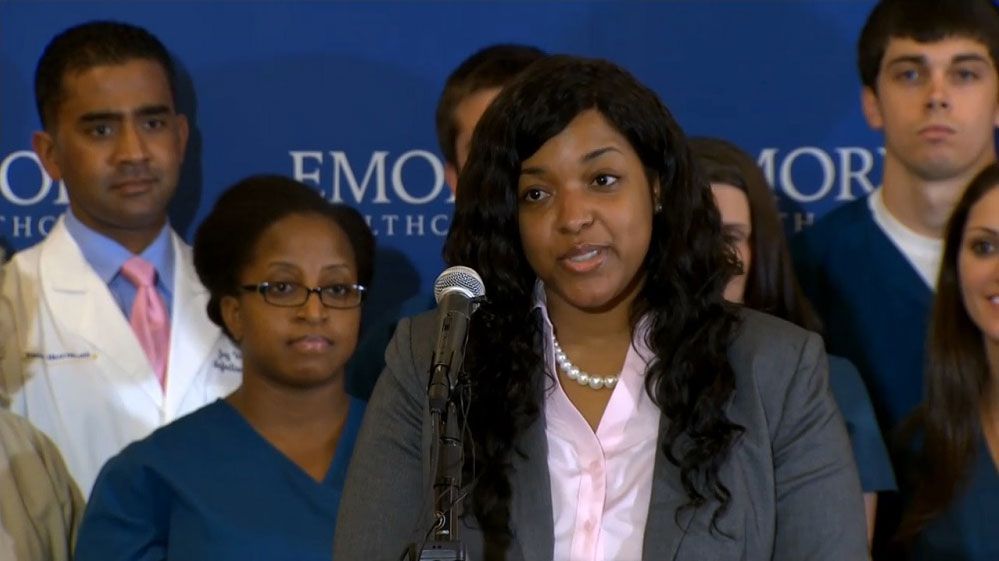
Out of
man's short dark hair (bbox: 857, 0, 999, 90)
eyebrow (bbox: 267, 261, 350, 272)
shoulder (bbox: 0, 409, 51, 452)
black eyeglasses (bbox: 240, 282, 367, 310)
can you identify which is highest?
man's short dark hair (bbox: 857, 0, 999, 90)

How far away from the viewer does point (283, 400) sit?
296cm

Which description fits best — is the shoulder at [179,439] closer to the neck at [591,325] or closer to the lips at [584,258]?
the neck at [591,325]

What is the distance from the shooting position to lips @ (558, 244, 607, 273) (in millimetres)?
1984

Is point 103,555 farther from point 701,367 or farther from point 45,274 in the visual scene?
point 701,367

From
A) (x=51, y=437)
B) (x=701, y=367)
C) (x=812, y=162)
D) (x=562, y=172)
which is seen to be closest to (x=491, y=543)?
(x=701, y=367)

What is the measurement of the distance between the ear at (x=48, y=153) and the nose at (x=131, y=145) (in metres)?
0.22

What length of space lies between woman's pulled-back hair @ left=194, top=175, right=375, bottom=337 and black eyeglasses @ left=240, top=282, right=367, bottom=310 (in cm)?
8

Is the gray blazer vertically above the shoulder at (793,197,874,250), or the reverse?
the shoulder at (793,197,874,250)

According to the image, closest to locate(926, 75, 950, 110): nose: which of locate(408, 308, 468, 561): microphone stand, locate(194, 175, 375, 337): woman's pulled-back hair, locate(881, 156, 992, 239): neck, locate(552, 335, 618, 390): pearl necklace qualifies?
locate(881, 156, 992, 239): neck

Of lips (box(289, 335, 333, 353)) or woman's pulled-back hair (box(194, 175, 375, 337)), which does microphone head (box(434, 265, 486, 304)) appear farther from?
woman's pulled-back hair (box(194, 175, 375, 337))

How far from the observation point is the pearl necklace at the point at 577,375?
2.06 m

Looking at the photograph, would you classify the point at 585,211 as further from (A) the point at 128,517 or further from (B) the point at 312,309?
(A) the point at 128,517

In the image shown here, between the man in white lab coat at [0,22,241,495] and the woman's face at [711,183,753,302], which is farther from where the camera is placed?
the man in white lab coat at [0,22,241,495]

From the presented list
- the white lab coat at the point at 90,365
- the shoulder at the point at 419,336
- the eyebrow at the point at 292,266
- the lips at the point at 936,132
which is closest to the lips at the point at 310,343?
the eyebrow at the point at 292,266
